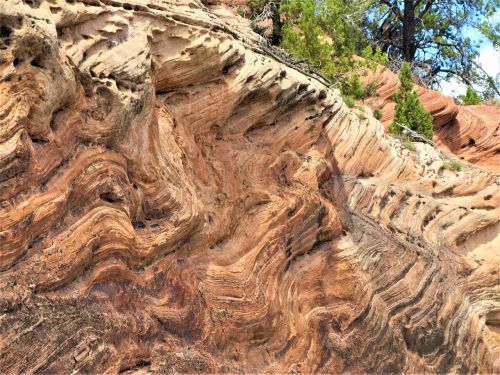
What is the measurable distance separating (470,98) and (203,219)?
19144mm

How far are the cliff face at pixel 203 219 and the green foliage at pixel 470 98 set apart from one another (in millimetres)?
13738

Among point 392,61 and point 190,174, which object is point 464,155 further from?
point 190,174

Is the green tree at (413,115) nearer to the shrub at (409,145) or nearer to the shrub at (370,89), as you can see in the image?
the shrub at (370,89)

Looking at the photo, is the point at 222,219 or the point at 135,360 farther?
the point at 222,219

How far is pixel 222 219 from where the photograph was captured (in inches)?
345

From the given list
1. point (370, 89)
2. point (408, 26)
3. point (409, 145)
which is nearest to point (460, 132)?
point (370, 89)

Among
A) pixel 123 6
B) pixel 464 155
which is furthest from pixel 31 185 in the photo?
pixel 464 155

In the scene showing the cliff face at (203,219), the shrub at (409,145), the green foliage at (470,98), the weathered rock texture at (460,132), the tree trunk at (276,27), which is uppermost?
the cliff face at (203,219)

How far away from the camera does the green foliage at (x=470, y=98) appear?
1001 inches

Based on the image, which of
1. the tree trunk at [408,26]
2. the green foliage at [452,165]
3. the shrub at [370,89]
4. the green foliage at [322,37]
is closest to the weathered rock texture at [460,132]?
the shrub at [370,89]

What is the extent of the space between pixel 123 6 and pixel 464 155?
15.1 metres

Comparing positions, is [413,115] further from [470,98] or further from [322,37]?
[470,98]

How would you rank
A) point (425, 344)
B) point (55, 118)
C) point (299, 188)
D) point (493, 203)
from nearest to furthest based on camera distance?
point (55, 118), point (299, 188), point (425, 344), point (493, 203)

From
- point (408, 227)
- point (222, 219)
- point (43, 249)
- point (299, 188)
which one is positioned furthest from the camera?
point (408, 227)
